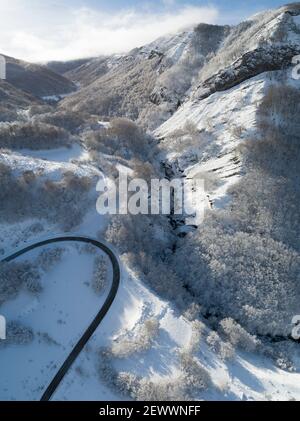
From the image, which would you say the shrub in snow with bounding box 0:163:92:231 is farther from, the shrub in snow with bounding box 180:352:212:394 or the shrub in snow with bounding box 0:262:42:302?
the shrub in snow with bounding box 180:352:212:394

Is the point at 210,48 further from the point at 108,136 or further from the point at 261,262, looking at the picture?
the point at 261,262

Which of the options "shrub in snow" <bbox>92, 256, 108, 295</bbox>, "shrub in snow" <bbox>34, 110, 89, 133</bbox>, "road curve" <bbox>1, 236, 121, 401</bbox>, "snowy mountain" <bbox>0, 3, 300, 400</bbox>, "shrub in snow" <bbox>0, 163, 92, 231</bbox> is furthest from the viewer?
"shrub in snow" <bbox>34, 110, 89, 133</bbox>

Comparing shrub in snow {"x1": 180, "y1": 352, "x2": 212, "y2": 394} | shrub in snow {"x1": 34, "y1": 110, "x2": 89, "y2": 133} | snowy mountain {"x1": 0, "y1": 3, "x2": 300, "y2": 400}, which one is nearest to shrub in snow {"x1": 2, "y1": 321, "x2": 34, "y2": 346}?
snowy mountain {"x1": 0, "y1": 3, "x2": 300, "y2": 400}

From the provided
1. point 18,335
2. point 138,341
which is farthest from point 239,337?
point 18,335

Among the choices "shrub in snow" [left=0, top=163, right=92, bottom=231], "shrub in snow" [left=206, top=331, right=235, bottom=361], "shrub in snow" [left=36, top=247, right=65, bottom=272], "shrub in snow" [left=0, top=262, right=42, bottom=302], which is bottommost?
"shrub in snow" [left=206, top=331, right=235, bottom=361]

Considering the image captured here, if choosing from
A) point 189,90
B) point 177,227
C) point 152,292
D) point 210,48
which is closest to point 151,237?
point 177,227

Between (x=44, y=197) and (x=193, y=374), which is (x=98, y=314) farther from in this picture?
(x=44, y=197)

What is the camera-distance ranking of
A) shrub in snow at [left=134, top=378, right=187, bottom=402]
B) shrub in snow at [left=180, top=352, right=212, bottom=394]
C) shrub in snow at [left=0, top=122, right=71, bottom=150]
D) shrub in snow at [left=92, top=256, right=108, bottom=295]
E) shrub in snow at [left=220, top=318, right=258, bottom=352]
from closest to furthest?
shrub in snow at [left=134, top=378, right=187, bottom=402], shrub in snow at [left=180, top=352, right=212, bottom=394], shrub in snow at [left=220, top=318, right=258, bottom=352], shrub in snow at [left=92, top=256, right=108, bottom=295], shrub in snow at [left=0, top=122, right=71, bottom=150]
